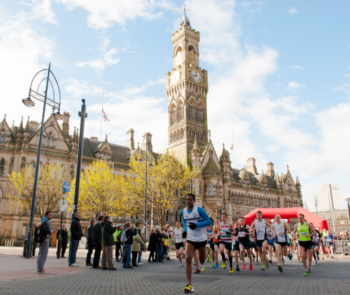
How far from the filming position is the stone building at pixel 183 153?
40781mm

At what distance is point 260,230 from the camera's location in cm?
1360

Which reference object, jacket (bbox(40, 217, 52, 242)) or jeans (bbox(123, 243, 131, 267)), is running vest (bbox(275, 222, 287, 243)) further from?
jacket (bbox(40, 217, 52, 242))

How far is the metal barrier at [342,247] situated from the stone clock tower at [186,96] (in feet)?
108

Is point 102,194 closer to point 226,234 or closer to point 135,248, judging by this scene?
point 135,248

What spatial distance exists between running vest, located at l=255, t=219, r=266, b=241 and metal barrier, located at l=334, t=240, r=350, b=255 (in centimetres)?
1858

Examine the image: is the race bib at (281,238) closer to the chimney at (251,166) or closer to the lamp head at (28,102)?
the lamp head at (28,102)

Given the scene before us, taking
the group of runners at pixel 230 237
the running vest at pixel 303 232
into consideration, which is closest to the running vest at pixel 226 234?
the group of runners at pixel 230 237

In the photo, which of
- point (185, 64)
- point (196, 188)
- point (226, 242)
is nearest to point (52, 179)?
point (196, 188)

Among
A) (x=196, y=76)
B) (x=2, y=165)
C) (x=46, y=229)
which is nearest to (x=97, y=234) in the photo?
(x=46, y=229)

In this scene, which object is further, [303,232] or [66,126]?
[66,126]

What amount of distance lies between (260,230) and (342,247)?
63.5 feet

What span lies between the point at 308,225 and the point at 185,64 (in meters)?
57.7

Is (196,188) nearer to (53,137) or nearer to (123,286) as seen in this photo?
(53,137)

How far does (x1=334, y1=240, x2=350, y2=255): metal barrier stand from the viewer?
90.8 ft
